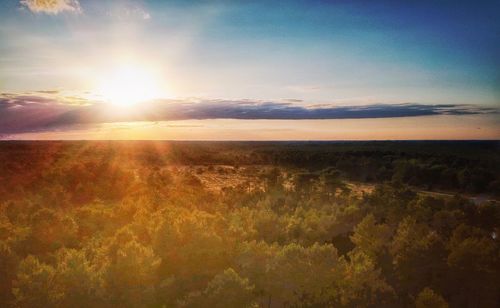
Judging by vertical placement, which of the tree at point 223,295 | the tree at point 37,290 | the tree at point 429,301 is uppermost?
the tree at point 37,290

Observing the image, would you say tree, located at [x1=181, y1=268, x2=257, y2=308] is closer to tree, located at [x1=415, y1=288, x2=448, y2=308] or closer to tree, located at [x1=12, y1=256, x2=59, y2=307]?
tree, located at [x1=12, y1=256, x2=59, y2=307]

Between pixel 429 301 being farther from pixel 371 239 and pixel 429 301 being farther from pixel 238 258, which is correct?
pixel 238 258

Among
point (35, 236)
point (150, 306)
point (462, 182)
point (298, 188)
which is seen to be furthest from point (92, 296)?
point (462, 182)

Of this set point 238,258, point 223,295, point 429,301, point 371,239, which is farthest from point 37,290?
point 371,239

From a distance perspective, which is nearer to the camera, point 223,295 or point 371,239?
point 223,295

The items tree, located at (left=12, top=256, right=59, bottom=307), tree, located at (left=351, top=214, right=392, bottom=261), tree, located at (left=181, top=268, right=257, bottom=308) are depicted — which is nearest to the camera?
tree, located at (left=12, top=256, right=59, bottom=307)

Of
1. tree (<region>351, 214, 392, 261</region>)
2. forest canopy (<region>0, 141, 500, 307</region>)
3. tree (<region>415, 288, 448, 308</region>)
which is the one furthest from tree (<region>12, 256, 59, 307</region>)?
tree (<region>351, 214, 392, 261</region>)

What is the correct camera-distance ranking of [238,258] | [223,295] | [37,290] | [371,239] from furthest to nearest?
[371,239] → [238,258] → [223,295] → [37,290]

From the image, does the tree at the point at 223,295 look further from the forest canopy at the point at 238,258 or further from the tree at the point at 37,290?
the tree at the point at 37,290

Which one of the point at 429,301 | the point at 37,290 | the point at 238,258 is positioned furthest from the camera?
the point at 238,258

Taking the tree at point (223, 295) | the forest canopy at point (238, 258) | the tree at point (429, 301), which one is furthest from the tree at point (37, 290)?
the tree at point (429, 301)

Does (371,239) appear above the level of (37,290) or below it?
below
